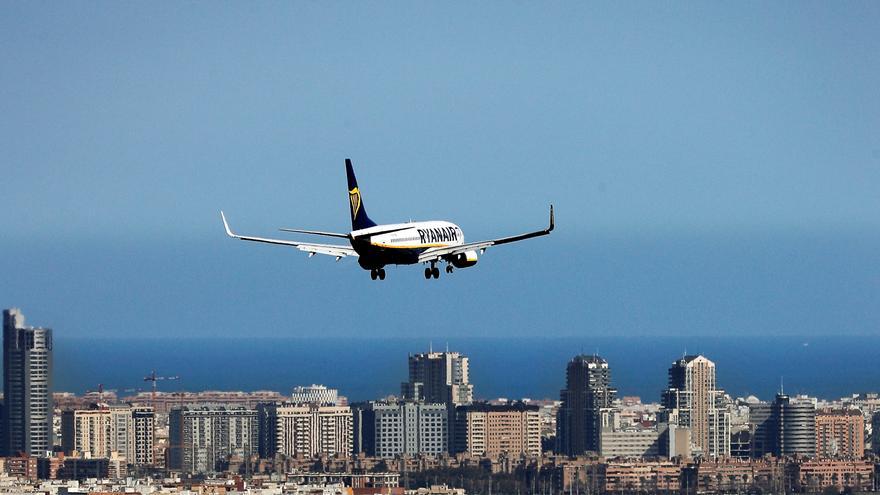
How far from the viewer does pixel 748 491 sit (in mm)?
179750

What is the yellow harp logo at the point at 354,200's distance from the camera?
196 feet

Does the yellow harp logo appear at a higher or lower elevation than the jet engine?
higher

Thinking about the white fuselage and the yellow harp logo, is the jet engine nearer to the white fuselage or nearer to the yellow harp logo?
the white fuselage

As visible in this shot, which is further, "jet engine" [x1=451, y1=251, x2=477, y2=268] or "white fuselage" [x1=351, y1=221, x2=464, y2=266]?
"jet engine" [x1=451, y1=251, x2=477, y2=268]

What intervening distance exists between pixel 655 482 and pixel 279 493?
36615 millimetres

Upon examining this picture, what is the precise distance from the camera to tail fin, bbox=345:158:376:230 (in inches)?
2343

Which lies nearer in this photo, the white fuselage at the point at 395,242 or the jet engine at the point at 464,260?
the white fuselage at the point at 395,242

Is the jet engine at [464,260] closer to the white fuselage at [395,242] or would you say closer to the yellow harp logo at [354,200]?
the white fuselage at [395,242]

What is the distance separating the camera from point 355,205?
196ft

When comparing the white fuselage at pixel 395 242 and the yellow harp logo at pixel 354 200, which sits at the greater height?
the yellow harp logo at pixel 354 200

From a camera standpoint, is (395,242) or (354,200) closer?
(395,242)

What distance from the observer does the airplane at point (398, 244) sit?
186 feet

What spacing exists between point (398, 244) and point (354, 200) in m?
3.00

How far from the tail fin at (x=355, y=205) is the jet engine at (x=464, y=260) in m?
2.09
